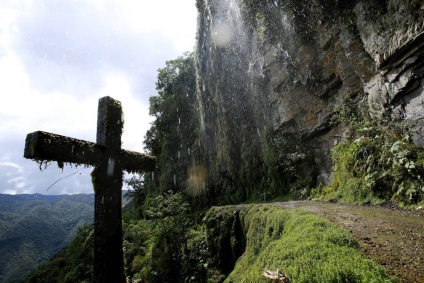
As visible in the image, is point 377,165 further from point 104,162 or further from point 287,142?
point 104,162

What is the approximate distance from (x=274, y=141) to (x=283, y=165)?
5.79ft

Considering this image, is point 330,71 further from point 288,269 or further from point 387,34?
point 288,269

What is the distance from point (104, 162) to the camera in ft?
11.7

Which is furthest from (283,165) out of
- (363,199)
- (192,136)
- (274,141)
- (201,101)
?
(192,136)

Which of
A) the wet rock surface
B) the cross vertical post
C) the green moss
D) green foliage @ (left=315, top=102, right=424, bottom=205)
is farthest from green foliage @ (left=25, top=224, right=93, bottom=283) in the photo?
green foliage @ (left=315, top=102, right=424, bottom=205)

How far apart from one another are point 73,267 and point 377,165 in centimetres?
1530

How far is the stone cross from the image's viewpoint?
297cm

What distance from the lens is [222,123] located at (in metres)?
20.1

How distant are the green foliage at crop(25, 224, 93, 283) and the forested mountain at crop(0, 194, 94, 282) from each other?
36109 mm

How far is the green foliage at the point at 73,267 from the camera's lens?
38.6 feet

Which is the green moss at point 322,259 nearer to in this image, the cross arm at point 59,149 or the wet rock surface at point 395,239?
the wet rock surface at point 395,239

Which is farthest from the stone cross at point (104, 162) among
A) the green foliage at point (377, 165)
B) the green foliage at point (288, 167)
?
the green foliage at point (288, 167)

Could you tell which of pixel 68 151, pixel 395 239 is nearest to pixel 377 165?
pixel 395 239

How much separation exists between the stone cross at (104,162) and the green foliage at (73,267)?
9574 mm
